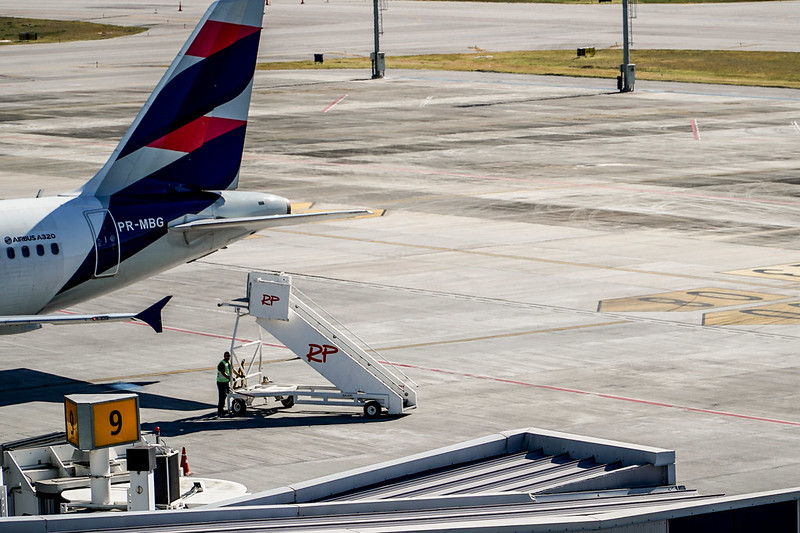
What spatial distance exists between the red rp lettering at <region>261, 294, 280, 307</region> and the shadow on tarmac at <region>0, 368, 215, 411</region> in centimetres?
302

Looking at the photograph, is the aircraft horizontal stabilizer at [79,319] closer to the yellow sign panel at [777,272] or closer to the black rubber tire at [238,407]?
the black rubber tire at [238,407]

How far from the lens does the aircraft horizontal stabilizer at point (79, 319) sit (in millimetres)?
28969

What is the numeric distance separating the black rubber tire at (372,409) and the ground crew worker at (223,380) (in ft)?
11.3

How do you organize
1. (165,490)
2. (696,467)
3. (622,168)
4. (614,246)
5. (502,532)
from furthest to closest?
(622,168) → (614,246) → (696,467) → (165,490) → (502,532)

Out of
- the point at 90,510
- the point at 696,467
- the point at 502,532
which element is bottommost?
the point at 696,467

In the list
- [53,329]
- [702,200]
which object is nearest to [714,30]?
[702,200]

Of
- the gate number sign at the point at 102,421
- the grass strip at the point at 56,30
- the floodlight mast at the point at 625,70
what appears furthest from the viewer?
the grass strip at the point at 56,30

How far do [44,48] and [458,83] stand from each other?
58293 mm

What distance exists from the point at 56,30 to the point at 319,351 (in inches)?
5890

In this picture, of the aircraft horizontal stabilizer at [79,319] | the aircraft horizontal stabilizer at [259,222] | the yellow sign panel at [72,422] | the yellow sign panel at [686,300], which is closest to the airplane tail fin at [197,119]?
the aircraft horizontal stabilizer at [259,222]

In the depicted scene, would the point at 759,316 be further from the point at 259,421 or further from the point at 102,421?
the point at 102,421

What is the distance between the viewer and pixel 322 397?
34594 mm

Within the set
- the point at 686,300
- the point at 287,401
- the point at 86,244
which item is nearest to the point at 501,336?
the point at 686,300

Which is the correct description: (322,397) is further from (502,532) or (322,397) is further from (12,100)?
(12,100)
